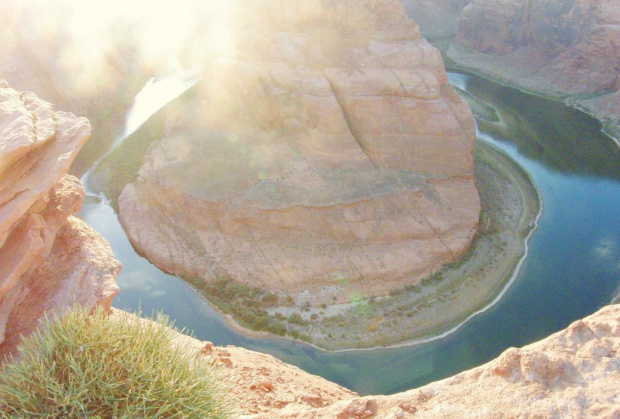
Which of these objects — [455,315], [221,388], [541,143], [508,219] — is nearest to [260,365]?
[221,388]

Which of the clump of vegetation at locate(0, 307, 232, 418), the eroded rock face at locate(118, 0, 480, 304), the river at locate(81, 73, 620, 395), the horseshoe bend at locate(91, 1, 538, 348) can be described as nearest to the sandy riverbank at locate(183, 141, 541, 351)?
the horseshoe bend at locate(91, 1, 538, 348)

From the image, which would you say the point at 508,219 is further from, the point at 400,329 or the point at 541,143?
the point at 541,143

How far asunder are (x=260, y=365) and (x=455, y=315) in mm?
10889

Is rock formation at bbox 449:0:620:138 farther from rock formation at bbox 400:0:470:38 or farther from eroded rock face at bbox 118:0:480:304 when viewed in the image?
eroded rock face at bbox 118:0:480:304

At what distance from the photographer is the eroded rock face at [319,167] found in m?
23.7

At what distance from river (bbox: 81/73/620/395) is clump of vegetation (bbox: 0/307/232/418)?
1085 cm

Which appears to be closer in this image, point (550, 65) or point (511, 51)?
point (550, 65)

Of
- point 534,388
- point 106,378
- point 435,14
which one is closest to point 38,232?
point 106,378

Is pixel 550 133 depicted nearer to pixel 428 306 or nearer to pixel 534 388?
pixel 428 306

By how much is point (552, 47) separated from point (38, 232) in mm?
58996

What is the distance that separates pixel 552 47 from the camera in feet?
177

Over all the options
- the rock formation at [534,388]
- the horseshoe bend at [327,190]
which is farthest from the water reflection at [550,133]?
the rock formation at [534,388]

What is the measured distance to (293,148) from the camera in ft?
87.2

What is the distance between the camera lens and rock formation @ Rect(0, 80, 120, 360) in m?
10.4
